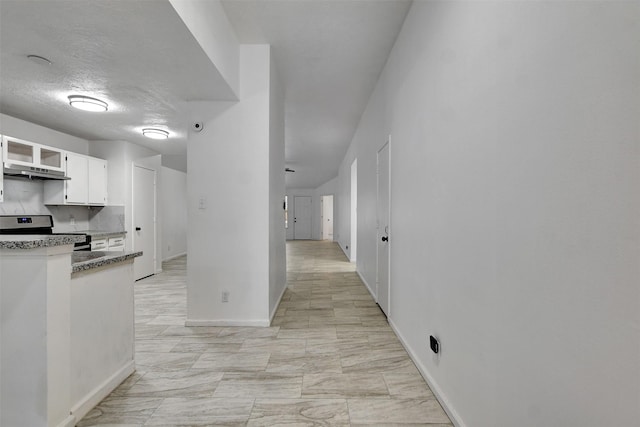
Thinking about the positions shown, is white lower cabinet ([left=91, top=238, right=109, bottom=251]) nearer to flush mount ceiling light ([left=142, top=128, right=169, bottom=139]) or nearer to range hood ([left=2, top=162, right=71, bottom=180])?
range hood ([left=2, top=162, right=71, bottom=180])

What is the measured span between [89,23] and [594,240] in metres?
2.78

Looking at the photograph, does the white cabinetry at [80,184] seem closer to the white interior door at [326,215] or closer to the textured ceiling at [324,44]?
the textured ceiling at [324,44]

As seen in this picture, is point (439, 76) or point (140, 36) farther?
point (140, 36)

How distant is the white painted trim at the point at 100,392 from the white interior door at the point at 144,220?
139 inches

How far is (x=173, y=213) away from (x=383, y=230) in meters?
6.68

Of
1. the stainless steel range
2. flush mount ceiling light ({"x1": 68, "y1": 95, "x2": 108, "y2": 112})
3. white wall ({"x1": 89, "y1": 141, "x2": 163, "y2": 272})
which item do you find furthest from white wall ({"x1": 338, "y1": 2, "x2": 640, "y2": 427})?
white wall ({"x1": 89, "y1": 141, "x2": 163, "y2": 272})

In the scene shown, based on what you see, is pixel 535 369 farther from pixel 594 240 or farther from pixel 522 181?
pixel 522 181

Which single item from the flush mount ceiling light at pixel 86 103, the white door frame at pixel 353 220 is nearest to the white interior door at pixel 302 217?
the white door frame at pixel 353 220

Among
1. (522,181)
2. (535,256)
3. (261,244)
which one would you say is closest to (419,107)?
(522,181)

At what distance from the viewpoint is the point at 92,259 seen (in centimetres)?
208

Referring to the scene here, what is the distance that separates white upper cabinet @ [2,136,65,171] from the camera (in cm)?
355

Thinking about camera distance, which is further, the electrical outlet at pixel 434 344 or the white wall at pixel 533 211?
the electrical outlet at pixel 434 344

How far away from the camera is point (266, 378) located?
2.14 m

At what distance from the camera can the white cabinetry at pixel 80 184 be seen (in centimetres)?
440
